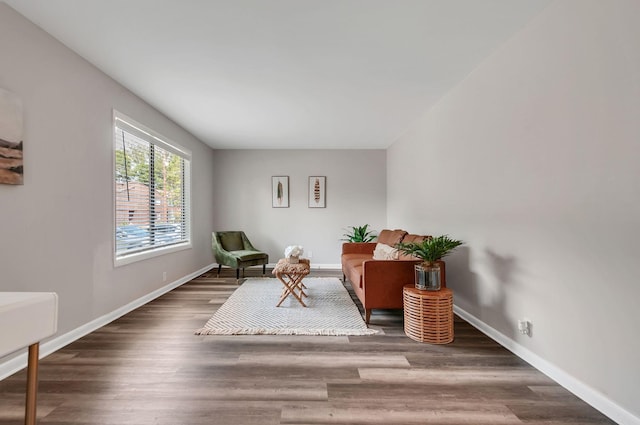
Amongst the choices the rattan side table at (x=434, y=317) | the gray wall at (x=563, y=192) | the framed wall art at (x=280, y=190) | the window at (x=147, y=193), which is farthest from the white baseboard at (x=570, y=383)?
the framed wall art at (x=280, y=190)

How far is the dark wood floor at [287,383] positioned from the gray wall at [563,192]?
0.35 meters

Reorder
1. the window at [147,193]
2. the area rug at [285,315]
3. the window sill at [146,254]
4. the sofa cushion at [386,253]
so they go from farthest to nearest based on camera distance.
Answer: the sofa cushion at [386,253] < the window at [147,193] < the window sill at [146,254] < the area rug at [285,315]

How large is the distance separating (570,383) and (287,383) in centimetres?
178

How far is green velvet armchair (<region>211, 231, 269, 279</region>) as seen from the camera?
4.63 m

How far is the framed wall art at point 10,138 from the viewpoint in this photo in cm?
183

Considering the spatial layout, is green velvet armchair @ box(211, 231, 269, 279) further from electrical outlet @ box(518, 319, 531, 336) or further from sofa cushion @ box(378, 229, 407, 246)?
electrical outlet @ box(518, 319, 531, 336)

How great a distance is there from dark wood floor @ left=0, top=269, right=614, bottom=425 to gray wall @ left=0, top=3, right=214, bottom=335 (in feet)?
1.77

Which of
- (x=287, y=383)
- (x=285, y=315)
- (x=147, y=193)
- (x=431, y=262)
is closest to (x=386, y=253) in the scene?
(x=431, y=262)

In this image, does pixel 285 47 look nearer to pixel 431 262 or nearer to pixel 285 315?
pixel 431 262

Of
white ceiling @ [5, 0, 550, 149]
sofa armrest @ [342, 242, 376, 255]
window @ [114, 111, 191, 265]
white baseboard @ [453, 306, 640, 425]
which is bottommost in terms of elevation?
white baseboard @ [453, 306, 640, 425]

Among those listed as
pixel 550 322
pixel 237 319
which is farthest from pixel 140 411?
pixel 550 322

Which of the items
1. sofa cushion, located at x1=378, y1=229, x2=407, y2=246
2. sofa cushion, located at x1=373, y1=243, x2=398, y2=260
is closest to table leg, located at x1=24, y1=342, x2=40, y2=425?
sofa cushion, located at x1=373, y1=243, x2=398, y2=260

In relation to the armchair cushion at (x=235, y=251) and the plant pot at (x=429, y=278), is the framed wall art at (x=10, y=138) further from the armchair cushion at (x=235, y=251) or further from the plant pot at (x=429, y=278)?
the plant pot at (x=429, y=278)

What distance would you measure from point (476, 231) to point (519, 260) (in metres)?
0.56
